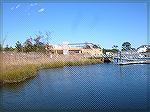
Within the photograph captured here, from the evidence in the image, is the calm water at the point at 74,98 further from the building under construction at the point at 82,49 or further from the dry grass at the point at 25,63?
the building under construction at the point at 82,49

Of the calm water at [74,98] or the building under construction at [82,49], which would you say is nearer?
the calm water at [74,98]

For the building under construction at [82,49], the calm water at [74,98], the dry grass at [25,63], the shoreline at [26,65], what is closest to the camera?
the calm water at [74,98]

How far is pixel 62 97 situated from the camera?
36.9ft

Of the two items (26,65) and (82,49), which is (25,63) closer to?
(26,65)

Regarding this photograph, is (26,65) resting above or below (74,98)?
above

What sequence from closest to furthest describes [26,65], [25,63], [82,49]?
[26,65] < [25,63] < [82,49]

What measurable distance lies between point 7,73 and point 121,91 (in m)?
5.90

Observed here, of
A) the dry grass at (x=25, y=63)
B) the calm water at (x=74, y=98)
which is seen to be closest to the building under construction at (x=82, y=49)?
the dry grass at (x=25, y=63)

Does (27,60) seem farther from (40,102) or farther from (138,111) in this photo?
(138,111)

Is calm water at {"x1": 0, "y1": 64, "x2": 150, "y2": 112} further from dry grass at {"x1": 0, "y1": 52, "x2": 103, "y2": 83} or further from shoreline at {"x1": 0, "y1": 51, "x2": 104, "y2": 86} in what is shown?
dry grass at {"x1": 0, "y1": 52, "x2": 103, "y2": 83}

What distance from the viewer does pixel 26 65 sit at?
71.5 feet

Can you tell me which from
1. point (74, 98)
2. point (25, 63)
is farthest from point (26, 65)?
point (74, 98)

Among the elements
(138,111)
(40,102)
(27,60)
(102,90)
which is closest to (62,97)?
(40,102)

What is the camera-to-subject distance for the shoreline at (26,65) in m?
14.8
